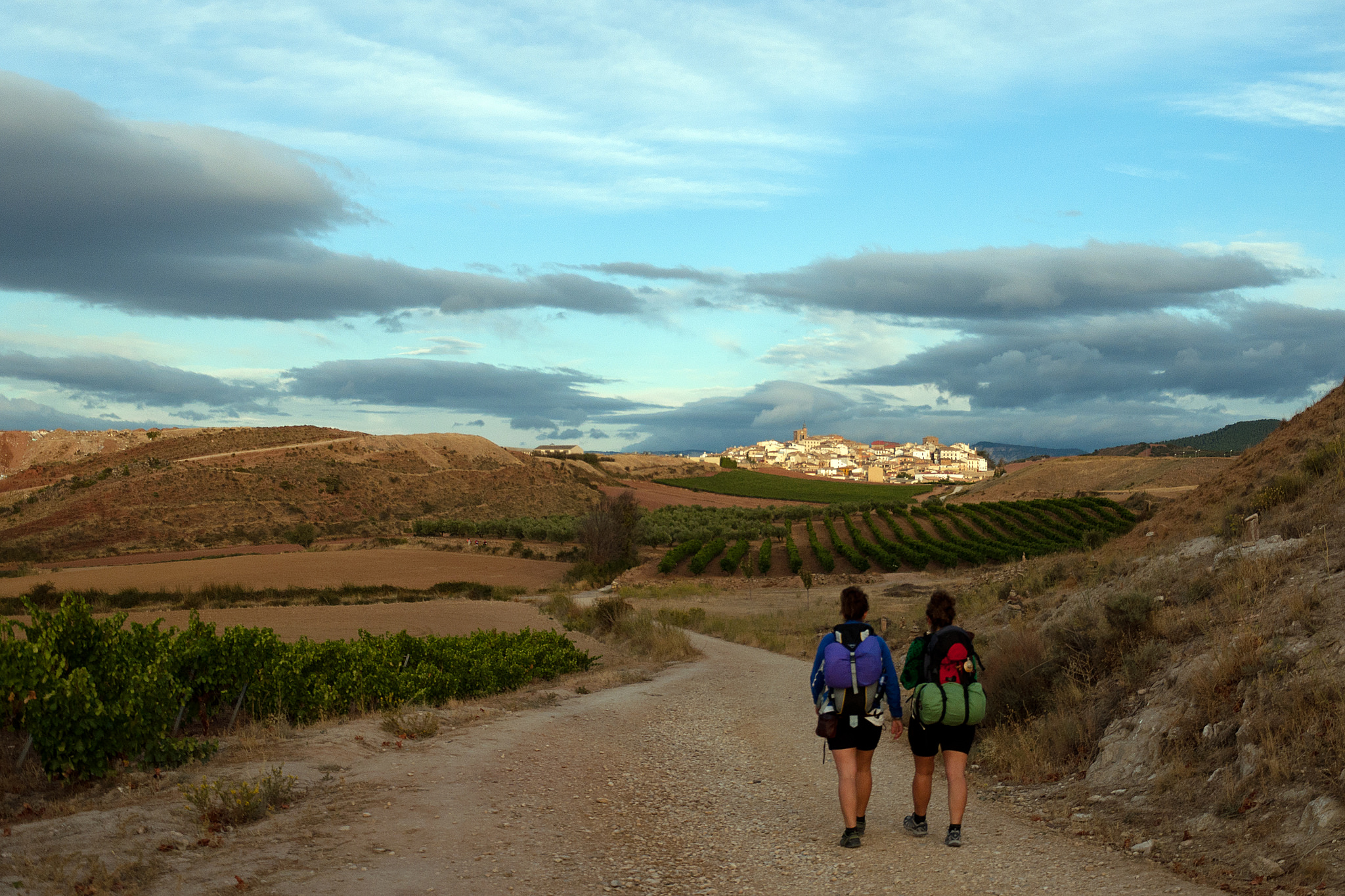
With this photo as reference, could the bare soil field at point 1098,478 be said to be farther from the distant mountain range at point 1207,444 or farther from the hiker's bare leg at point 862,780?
the hiker's bare leg at point 862,780

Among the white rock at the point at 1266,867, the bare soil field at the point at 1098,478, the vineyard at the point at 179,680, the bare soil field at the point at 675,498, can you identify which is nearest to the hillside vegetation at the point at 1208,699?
the white rock at the point at 1266,867

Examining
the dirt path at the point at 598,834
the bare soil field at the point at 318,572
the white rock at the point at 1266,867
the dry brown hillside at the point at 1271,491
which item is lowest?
the bare soil field at the point at 318,572

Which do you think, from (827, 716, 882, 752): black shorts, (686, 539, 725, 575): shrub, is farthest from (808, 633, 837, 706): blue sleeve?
(686, 539, 725, 575): shrub

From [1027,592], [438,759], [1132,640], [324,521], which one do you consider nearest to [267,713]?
[438,759]

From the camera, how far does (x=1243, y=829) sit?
6152mm

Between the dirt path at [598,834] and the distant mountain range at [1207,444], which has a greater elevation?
the distant mountain range at [1207,444]

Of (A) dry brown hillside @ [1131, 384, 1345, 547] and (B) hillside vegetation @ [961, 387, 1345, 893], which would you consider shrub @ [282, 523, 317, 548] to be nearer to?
(A) dry brown hillside @ [1131, 384, 1345, 547]

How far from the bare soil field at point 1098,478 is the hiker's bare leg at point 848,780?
3345 inches

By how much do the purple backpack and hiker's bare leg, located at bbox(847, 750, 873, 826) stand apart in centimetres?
43

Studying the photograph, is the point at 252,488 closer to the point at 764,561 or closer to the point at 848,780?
the point at 764,561

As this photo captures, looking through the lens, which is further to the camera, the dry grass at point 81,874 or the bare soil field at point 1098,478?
the bare soil field at point 1098,478

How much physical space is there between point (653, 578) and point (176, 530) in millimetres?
43489

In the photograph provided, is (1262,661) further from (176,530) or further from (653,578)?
(176,530)

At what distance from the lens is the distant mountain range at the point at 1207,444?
100125mm
